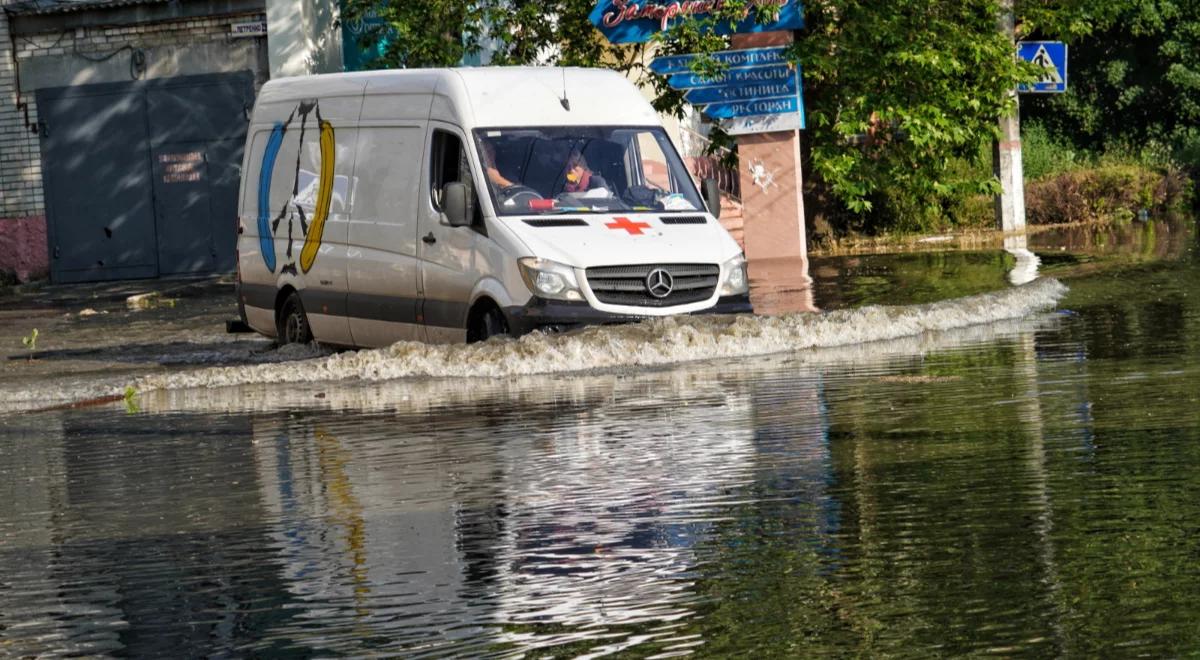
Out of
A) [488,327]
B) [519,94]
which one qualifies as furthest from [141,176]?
[488,327]

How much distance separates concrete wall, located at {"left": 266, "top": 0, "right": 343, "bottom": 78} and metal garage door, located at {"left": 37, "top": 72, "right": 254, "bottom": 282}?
1.29 metres

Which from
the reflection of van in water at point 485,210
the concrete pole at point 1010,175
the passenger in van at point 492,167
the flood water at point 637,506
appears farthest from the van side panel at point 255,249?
the concrete pole at point 1010,175

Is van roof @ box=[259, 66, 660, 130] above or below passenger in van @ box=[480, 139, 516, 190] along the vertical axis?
above

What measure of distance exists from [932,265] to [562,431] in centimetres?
1397

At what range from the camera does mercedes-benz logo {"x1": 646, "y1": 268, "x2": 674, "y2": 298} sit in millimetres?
14555

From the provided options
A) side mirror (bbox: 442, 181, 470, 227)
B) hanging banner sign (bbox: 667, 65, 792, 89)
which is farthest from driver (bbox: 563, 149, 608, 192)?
hanging banner sign (bbox: 667, 65, 792, 89)

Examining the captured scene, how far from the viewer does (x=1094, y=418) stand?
9703 millimetres

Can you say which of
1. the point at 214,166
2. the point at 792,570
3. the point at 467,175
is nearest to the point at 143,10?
the point at 214,166

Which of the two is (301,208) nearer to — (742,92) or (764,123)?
(764,123)

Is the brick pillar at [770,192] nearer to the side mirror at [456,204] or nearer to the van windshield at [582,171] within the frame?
the van windshield at [582,171]

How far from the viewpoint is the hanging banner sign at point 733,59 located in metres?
25.1

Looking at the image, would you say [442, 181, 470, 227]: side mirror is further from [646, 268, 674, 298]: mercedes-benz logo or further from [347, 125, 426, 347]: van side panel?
[646, 268, 674, 298]: mercedes-benz logo

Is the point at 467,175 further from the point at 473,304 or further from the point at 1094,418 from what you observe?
the point at 1094,418

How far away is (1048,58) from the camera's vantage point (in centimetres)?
2869
